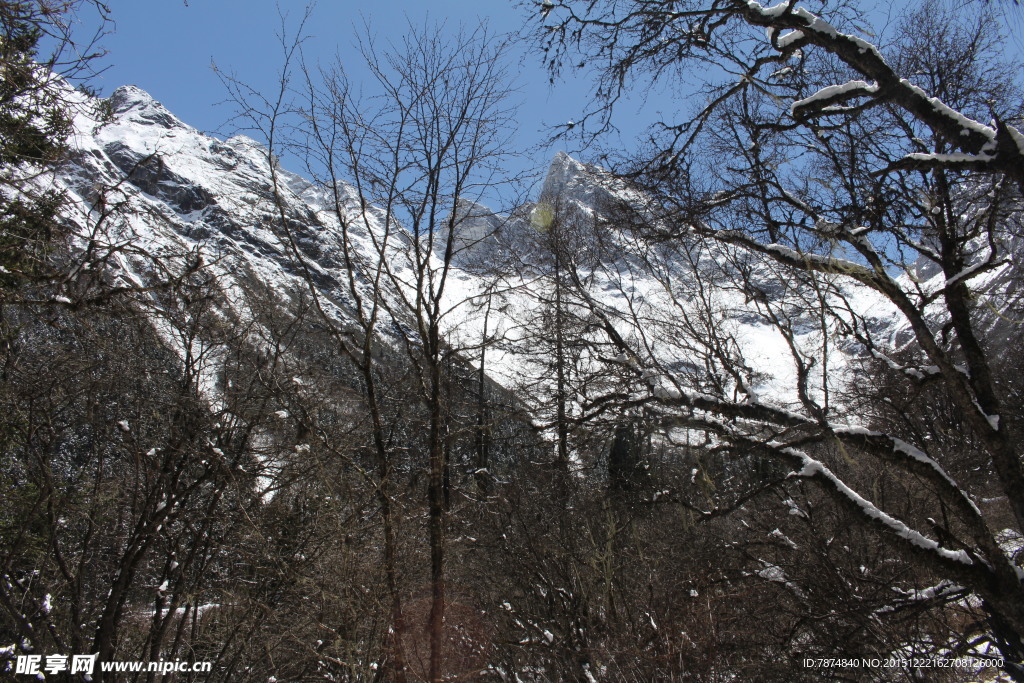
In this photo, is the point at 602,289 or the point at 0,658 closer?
the point at 0,658

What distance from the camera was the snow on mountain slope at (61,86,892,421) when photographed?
402cm

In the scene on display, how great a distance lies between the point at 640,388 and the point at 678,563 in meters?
3.90

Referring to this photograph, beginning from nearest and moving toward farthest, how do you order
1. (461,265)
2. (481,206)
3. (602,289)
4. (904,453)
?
(904,453), (481,206), (461,265), (602,289)

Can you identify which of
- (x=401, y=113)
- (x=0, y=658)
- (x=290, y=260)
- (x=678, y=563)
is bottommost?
(x=0, y=658)

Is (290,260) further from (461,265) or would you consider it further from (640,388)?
(640,388)

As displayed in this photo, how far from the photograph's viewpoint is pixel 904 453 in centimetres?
415

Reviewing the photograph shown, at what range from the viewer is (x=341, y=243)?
473 centimetres

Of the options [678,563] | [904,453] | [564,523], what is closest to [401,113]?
[904,453]

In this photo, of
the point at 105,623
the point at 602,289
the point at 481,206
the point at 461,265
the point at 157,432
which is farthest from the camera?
the point at 602,289

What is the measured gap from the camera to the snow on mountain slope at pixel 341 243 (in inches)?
158

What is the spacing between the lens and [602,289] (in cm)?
696

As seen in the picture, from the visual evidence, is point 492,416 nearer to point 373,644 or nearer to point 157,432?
point 373,644

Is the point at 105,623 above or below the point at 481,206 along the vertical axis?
below

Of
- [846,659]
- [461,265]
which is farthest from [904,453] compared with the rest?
[461,265]
